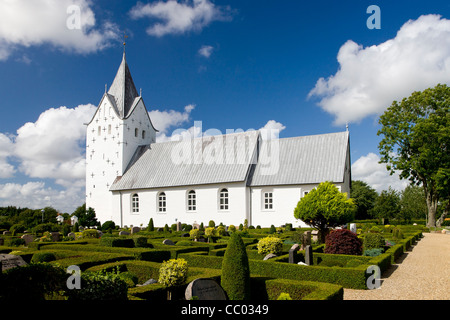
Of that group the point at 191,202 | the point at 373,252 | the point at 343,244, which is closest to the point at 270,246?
the point at 343,244

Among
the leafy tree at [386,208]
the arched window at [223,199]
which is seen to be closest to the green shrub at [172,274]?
the arched window at [223,199]

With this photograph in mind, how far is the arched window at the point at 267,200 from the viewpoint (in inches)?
972

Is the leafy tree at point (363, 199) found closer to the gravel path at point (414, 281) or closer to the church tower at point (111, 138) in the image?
the church tower at point (111, 138)

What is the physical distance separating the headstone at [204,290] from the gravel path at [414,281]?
3013 mm

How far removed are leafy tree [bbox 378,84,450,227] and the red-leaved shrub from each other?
18728mm

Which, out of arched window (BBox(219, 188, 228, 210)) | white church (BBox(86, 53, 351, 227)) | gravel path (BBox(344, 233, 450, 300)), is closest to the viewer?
gravel path (BBox(344, 233, 450, 300))

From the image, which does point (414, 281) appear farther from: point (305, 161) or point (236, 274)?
point (305, 161)

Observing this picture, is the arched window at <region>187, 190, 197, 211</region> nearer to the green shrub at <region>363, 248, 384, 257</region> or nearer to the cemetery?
the cemetery

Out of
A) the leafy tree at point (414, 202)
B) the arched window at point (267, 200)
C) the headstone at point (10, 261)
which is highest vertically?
the arched window at point (267, 200)

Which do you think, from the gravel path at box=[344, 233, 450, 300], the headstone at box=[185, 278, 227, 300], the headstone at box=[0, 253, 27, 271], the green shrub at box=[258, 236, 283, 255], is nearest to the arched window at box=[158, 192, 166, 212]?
the green shrub at box=[258, 236, 283, 255]

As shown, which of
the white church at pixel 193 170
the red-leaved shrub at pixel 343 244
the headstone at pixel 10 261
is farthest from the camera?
the white church at pixel 193 170

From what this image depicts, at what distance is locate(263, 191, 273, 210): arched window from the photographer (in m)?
24.7
